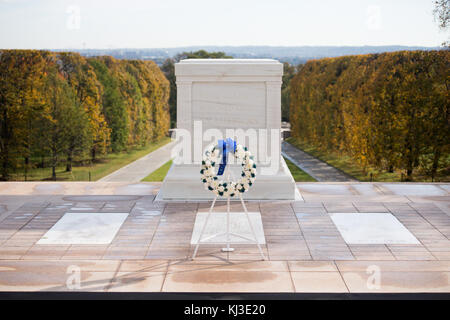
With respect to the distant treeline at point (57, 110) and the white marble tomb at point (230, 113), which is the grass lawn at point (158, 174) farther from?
the white marble tomb at point (230, 113)

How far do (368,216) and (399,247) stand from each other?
118 cm

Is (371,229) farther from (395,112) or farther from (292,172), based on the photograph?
(292,172)

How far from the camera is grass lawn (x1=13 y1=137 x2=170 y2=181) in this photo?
68.4 feet

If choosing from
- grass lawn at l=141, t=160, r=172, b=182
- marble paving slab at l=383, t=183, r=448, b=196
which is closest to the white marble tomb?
marble paving slab at l=383, t=183, r=448, b=196

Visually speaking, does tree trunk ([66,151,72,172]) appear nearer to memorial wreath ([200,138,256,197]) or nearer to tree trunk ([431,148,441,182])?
tree trunk ([431,148,441,182])

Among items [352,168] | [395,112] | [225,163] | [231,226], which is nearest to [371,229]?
[231,226]

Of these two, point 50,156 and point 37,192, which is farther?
point 50,156

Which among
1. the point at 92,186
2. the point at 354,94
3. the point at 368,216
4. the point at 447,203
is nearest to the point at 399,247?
the point at 368,216

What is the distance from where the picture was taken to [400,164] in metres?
18.0

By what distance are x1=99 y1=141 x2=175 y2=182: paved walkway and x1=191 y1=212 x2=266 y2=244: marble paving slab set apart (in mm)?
14432

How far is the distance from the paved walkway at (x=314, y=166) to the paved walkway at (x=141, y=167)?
21.7ft
